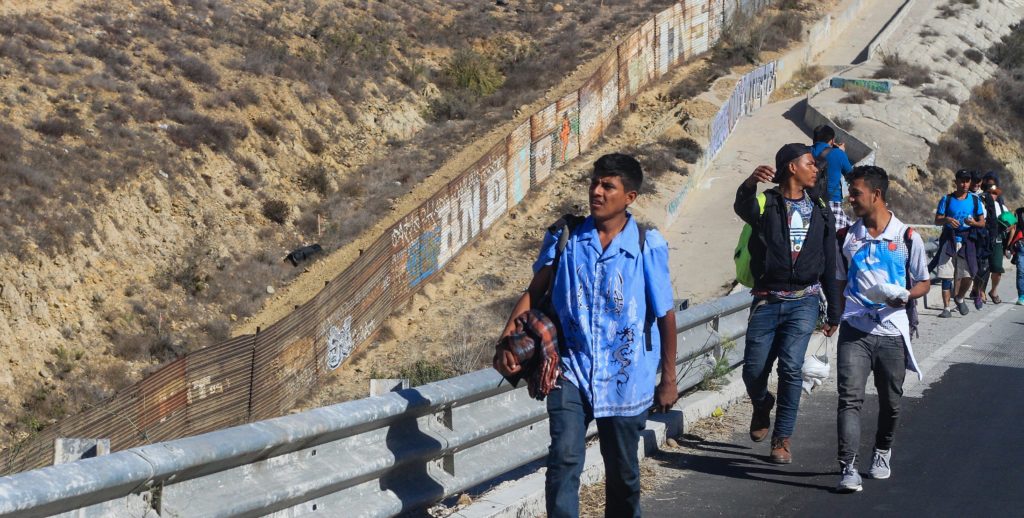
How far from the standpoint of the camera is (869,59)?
4691 centimetres

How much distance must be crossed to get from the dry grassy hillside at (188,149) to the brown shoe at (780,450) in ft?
40.5

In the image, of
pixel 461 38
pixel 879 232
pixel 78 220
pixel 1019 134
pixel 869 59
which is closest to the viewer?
pixel 879 232

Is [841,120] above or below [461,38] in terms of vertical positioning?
below

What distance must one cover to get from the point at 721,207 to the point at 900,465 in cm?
2376

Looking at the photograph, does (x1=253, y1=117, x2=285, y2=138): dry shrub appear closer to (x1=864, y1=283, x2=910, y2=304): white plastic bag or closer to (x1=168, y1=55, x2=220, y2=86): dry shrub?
(x1=168, y1=55, x2=220, y2=86): dry shrub

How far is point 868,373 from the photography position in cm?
712

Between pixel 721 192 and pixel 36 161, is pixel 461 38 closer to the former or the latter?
pixel 721 192

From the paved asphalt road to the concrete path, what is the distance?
14021 mm

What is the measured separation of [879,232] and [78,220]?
57.4ft

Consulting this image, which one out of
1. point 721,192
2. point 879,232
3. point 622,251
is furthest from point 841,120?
point 622,251

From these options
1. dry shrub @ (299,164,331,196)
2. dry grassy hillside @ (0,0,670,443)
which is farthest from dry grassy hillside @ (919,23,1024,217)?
dry shrub @ (299,164,331,196)

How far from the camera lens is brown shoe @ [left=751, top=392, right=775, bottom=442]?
7.70 m

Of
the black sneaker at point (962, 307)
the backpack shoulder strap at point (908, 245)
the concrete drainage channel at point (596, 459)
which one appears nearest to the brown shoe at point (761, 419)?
the concrete drainage channel at point (596, 459)

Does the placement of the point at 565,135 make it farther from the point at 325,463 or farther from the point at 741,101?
the point at 325,463
